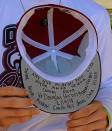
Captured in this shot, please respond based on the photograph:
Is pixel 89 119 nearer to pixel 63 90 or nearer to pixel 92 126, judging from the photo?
pixel 92 126

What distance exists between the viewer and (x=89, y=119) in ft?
2.60

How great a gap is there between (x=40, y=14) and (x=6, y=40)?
7.9 inches

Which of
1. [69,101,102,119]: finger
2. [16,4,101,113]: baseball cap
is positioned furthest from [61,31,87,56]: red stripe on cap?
[69,101,102,119]: finger

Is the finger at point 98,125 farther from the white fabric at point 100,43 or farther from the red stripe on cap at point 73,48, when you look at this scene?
the red stripe on cap at point 73,48

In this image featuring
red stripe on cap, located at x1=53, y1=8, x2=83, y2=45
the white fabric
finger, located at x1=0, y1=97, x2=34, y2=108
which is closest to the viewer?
finger, located at x1=0, y1=97, x2=34, y2=108

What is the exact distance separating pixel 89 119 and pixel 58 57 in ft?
0.74

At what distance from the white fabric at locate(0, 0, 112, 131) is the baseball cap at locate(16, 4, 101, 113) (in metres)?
0.16

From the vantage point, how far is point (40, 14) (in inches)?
30.3

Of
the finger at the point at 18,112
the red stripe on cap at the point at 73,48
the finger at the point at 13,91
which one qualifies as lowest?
the finger at the point at 18,112

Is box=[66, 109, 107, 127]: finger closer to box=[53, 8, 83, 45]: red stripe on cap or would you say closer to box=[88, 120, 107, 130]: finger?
box=[88, 120, 107, 130]: finger

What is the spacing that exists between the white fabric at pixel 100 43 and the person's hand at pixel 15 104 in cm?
23

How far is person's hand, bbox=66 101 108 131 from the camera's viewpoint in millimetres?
759

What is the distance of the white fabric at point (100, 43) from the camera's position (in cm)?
93

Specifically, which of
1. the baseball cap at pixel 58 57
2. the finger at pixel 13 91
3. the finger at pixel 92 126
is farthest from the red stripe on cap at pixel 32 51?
the finger at pixel 92 126
